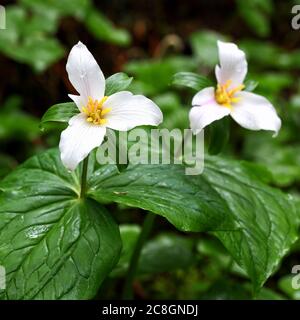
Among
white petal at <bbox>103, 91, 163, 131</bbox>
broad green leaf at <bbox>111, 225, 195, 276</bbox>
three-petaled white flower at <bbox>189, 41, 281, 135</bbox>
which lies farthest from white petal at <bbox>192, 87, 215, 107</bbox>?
broad green leaf at <bbox>111, 225, 195, 276</bbox>

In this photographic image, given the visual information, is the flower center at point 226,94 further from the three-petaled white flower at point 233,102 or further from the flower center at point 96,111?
the flower center at point 96,111

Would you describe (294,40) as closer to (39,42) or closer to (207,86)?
(39,42)

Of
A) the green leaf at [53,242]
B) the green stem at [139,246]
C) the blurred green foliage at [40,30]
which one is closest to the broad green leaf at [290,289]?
the green stem at [139,246]

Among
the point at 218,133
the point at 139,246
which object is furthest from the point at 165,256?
the point at 218,133

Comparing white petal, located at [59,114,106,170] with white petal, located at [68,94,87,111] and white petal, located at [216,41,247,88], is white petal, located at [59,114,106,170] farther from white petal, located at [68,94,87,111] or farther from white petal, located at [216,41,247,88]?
white petal, located at [216,41,247,88]

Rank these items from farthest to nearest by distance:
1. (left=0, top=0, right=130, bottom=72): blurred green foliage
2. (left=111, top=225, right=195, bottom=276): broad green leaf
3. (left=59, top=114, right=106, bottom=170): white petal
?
1. (left=0, top=0, right=130, bottom=72): blurred green foliage
2. (left=111, top=225, right=195, bottom=276): broad green leaf
3. (left=59, top=114, right=106, bottom=170): white petal

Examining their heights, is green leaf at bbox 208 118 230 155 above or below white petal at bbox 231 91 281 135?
below

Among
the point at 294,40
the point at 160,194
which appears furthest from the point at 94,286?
the point at 294,40
